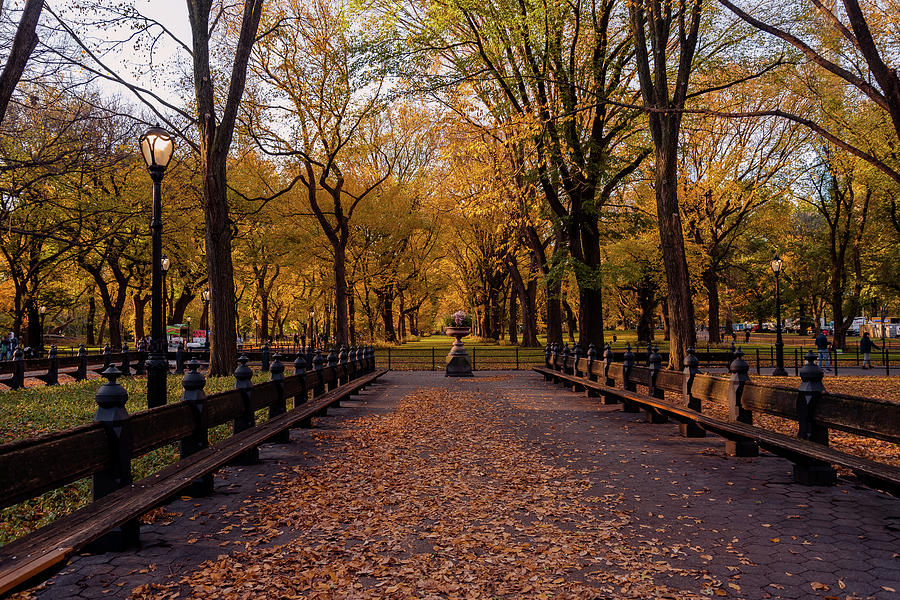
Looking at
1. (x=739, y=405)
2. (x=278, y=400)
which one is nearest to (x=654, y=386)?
(x=739, y=405)

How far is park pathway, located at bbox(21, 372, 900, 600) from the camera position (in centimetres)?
374

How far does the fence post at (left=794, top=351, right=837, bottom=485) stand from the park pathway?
19 centimetres

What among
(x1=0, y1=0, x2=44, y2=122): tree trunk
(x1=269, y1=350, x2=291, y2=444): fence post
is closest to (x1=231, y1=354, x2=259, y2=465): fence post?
(x1=269, y1=350, x2=291, y2=444): fence post

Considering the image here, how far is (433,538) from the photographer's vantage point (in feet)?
15.4

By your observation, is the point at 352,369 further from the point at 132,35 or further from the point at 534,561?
the point at 534,561

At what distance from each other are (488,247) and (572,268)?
954 inches

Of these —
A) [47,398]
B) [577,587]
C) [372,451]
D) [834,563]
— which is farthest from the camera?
[47,398]

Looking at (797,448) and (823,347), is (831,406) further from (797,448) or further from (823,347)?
(823,347)

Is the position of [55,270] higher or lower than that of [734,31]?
lower

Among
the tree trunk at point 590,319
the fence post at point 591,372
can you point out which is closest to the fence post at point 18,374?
the fence post at point 591,372

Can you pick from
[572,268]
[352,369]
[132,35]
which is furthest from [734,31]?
[132,35]

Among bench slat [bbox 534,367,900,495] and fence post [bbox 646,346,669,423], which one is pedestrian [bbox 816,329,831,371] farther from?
bench slat [bbox 534,367,900,495]

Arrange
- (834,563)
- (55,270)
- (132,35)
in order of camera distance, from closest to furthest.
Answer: (834,563) < (132,35) < (55,270)

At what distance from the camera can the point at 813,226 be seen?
228 ft
